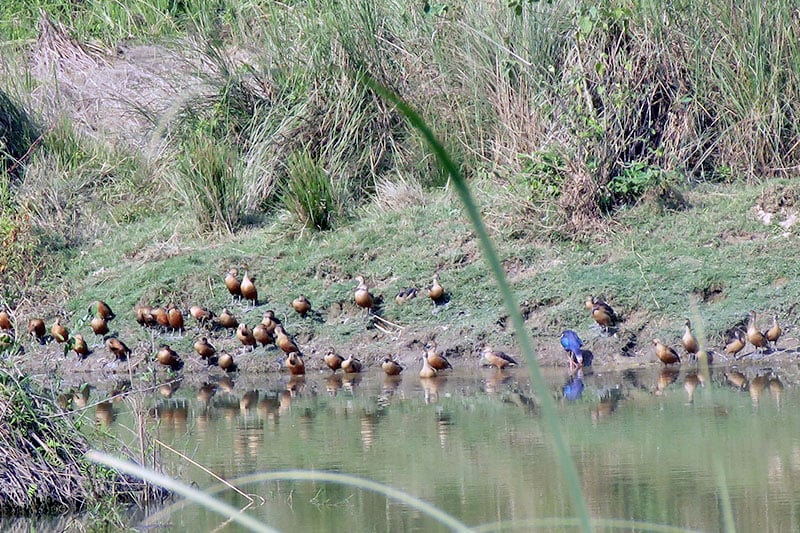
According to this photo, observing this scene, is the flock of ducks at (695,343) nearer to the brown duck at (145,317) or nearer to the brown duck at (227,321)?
the brown duck at (227,321)

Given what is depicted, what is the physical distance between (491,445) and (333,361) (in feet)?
10.1

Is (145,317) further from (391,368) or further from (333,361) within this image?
(391,368)

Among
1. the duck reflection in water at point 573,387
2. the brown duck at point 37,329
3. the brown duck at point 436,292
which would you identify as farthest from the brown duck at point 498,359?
the brown duck at point 37,329

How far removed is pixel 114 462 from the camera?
5.49 feet

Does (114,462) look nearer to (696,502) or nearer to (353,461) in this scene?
(696,502)

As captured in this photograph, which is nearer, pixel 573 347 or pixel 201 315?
pixel 573 347

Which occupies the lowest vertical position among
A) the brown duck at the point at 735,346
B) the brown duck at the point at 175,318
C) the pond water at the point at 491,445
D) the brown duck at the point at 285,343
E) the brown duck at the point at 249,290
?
the pond water at the point at 491,445

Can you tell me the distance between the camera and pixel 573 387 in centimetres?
813

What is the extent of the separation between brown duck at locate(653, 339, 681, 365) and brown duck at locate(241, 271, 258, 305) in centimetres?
362

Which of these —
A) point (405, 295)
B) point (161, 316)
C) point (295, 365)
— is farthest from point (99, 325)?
point (405, 295)

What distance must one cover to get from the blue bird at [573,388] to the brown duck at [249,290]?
125 inches

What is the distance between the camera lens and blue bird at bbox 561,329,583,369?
28.9 ft

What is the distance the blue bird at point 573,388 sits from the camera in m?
7.79

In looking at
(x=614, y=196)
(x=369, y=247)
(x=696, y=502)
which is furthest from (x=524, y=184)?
(x=696, y=502)
